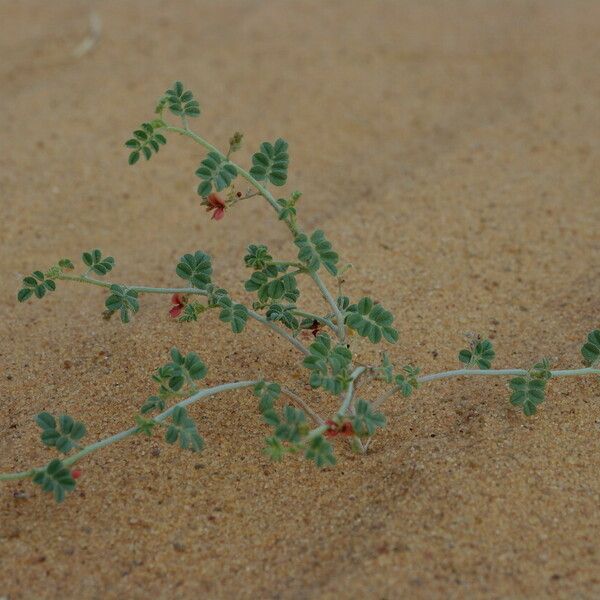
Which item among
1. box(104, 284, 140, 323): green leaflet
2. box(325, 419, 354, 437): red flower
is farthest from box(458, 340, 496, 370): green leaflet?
box(104, 284, 140, 323): green leaflet

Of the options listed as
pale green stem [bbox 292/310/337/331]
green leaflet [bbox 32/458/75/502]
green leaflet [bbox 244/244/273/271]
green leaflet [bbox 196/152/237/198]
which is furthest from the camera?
pale green stem [bbox 292/310/337/331]

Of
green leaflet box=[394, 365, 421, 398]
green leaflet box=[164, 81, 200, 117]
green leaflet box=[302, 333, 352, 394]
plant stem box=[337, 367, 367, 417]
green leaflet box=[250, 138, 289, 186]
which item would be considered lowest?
green leaflet box=[394, 365, 421, 398]

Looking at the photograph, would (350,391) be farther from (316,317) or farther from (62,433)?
(62,433)

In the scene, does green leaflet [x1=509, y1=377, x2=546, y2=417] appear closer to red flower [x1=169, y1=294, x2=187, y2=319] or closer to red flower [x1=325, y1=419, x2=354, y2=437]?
red flower [x1=325, y1=419, x2=354, y2=437]

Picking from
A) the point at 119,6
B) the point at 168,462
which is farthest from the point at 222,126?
the point at 168,462

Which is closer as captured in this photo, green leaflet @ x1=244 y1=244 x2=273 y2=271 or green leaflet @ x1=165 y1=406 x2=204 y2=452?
green leaflet @ x1=165 y1=406 x2=204 y2=452

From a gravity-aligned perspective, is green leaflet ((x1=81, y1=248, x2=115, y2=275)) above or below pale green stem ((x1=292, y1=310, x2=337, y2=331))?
above

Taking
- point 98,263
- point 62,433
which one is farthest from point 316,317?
point 62,433

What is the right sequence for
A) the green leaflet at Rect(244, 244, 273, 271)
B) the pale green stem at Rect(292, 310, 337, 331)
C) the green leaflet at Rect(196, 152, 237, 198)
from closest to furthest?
1. the green leaflet at Rect(196, 152, 237, 198)
2. the green leaflet at Rect(244, 244, 273, 271)
3. the pale green stem at Rect(292, 310, 337, 331)
